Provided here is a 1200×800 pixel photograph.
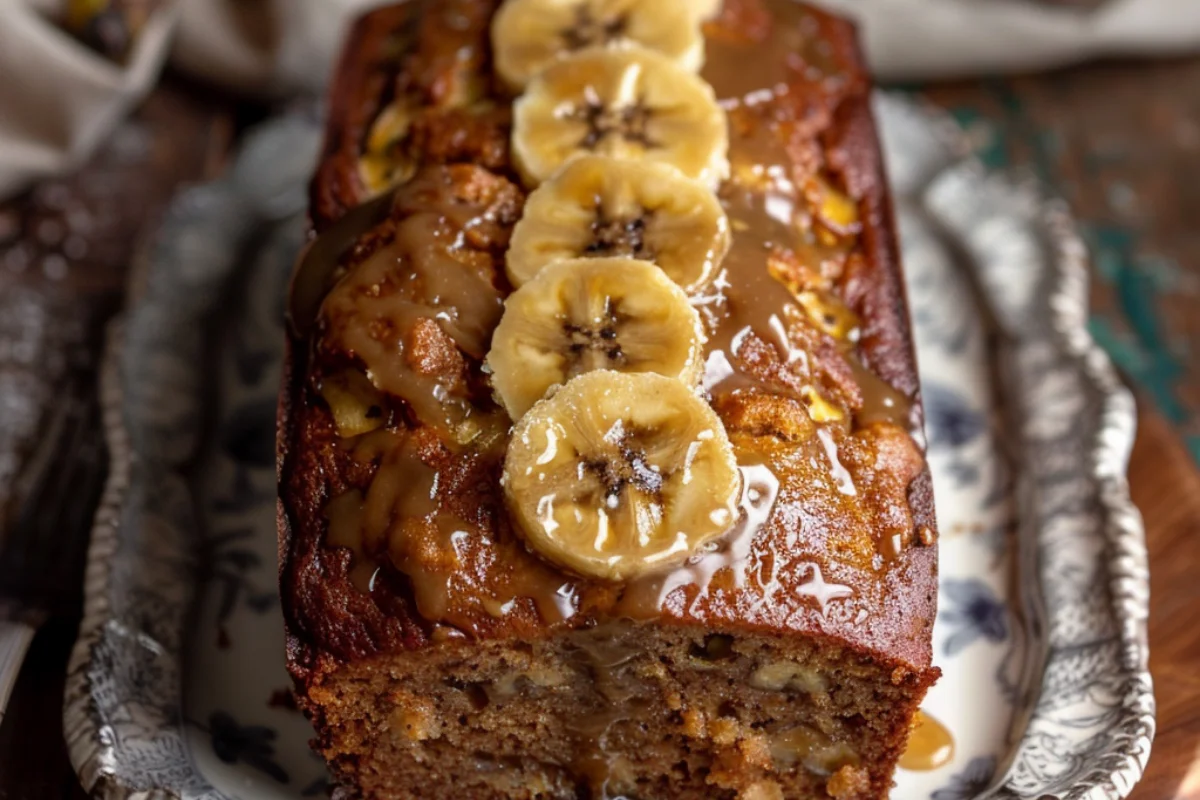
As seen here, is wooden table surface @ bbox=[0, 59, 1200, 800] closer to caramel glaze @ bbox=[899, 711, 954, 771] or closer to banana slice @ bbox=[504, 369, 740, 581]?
caramel glaze @ bbox=[899, 711, 954, 771]

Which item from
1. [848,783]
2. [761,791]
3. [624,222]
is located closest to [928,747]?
[848,783]

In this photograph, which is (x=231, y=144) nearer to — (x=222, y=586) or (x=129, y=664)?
(x=222, y=586)

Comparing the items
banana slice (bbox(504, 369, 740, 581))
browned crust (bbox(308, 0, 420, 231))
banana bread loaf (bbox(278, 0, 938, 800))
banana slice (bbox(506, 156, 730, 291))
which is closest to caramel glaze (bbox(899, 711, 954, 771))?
banana bread loaf (bbox(278, 0, 938, 800))

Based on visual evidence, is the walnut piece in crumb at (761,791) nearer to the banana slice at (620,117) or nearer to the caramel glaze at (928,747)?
the caramel glaze at (928,747)

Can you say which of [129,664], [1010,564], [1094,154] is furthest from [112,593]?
[1094,154]

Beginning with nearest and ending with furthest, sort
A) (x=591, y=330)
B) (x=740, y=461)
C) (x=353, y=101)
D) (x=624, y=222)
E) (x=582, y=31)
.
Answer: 1. (x=740, y=461)
2. (x=591, y=330)
3. (x=624, y=222)
4. (x=582, y=31)
5. (x=353, y=101)

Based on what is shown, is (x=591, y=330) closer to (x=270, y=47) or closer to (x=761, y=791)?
(x=761, y=791)

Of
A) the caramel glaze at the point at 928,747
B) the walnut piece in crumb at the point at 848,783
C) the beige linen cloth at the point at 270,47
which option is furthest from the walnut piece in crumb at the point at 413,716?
the beige linen cloth at the point at 270,47

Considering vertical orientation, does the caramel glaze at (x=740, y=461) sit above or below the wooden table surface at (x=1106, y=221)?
below
